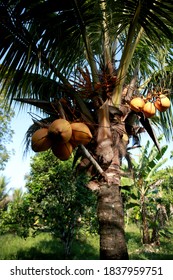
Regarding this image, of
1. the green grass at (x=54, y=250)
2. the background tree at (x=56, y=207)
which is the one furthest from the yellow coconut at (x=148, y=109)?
the green grass at (x=54, y=250)

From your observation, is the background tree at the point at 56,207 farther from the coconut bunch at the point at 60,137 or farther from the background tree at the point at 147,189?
the coconut bunch at the point at 60,137

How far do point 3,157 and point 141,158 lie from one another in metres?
7.52

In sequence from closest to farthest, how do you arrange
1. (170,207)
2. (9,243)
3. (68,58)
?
(68,58), (9,243), (170,207)

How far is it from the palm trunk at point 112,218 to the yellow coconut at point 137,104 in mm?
518

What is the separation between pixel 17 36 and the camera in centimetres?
296

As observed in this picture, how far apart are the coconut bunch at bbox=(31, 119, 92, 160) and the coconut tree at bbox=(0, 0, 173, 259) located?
0.41ft

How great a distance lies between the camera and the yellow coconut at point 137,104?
279 centimetres

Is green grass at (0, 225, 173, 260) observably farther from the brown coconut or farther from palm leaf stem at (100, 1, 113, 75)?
the brown coconut

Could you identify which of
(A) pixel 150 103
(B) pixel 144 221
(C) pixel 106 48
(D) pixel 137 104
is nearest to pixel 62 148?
(D) pixel 137 104

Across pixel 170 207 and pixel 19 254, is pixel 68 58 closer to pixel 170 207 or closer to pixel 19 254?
pixel 19 254

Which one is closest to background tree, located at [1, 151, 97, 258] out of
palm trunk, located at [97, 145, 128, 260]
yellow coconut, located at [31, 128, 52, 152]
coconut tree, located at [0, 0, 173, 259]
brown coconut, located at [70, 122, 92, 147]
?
coconut tree, located at [0, 0, 173, 259]

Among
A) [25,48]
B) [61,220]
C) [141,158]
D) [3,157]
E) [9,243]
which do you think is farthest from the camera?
[3,157]
